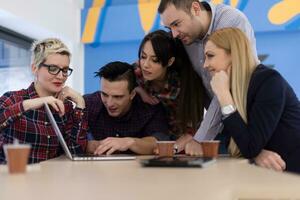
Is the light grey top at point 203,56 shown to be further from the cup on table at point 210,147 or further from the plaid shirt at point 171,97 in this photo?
the cup on table at point 210,147

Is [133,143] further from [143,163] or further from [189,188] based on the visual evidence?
[189,188]

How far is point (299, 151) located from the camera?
1506 mm

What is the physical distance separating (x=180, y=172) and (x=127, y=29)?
3302mm

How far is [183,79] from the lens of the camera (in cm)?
211

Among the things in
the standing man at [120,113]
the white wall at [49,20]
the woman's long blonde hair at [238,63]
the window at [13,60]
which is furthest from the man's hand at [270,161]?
the window at [13,60]

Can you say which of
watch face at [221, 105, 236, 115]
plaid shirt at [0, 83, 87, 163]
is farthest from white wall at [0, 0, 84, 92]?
watch face at [221, 105, 236, 115]

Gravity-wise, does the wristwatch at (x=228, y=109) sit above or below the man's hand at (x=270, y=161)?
above

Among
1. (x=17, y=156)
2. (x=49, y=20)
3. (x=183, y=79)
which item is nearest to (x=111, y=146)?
(x=183, y=79)

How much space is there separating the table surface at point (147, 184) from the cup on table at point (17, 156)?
24mm

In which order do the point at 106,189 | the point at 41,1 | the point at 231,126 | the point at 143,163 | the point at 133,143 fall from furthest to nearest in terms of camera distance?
the point at 41,1
the point at 133,143
the point at 231,126
the point at 143,163
the point at 106,189

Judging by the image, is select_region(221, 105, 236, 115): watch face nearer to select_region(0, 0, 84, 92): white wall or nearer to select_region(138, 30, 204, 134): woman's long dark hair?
select_region(138, 30, 204, 134): woman's long dark hair

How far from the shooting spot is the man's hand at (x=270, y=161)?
1.42 meters

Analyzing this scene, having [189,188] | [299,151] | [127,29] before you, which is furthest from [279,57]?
[189,188]

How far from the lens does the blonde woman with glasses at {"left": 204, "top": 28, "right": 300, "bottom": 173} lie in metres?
1.46
